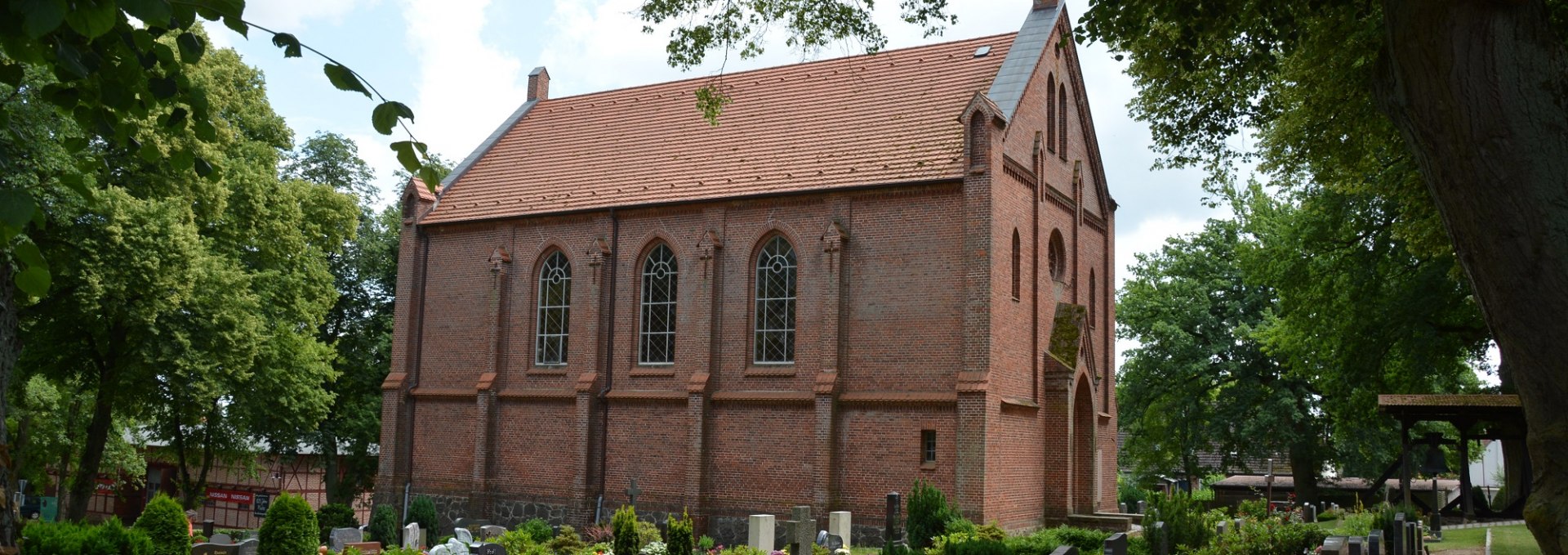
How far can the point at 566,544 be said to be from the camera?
21.3m

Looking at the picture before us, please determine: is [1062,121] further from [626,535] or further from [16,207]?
[16,207]

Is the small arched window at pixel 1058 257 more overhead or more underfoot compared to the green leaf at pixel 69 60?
more overhead

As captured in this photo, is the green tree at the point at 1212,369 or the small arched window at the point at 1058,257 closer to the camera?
the small arched window at the point at 1058,257

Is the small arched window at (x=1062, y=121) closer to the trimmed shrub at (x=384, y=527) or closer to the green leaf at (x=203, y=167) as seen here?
the trimmed shrub at (x=384, y=527)

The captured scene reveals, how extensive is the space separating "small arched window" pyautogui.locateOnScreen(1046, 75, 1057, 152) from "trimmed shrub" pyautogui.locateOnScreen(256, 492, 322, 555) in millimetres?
16535

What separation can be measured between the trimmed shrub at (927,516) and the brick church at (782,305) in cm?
123

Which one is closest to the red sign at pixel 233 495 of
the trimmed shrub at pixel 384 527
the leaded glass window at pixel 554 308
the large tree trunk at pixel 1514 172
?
the leaded glass window at pixel 554 308

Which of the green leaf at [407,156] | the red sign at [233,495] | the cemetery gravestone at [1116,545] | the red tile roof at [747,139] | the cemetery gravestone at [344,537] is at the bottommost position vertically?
the red sign at [233,495]

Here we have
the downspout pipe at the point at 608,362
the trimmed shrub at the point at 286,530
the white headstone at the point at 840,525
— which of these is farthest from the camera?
the downspout pipe at the point at 608,362

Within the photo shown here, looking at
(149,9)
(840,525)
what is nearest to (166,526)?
(840,525)

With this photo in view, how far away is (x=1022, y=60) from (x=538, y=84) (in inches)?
585

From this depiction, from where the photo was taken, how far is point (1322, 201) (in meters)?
28.2

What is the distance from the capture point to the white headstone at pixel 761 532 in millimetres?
20234

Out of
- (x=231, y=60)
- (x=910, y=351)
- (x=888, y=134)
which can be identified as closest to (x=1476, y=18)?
(x=910, y=351)
